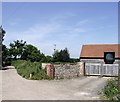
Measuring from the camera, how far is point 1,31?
45.6m

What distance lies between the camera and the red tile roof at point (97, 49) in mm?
38094

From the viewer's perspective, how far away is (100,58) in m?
37.6

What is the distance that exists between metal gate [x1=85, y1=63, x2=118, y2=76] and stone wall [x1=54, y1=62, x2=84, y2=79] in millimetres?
1219

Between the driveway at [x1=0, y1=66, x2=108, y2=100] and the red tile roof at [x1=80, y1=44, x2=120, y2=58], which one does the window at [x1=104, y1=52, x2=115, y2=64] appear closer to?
the red tile roof at [x1=80, y1=44, x2=120, y2=58]

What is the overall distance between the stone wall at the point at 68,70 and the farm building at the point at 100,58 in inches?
51.5

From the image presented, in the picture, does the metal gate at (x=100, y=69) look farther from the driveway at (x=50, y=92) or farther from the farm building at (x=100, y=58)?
the driveway at (x=50, y=92)

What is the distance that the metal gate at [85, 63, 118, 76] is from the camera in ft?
99.9

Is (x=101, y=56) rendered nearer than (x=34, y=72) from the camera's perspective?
No

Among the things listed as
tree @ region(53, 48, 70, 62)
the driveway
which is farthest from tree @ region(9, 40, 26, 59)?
the driveway

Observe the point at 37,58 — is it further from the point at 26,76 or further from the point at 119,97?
the point at 119,97

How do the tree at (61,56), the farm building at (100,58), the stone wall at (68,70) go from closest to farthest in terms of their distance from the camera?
the stone wall at (68,70) < the farm building at (100,58) < the tree at (61,56)

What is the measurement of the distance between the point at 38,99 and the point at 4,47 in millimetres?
33734

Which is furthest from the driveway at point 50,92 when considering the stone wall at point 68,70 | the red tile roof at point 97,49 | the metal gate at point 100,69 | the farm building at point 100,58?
the red tile roof at point 97,49

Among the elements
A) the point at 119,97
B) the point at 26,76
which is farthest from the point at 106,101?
the point at 26,76
